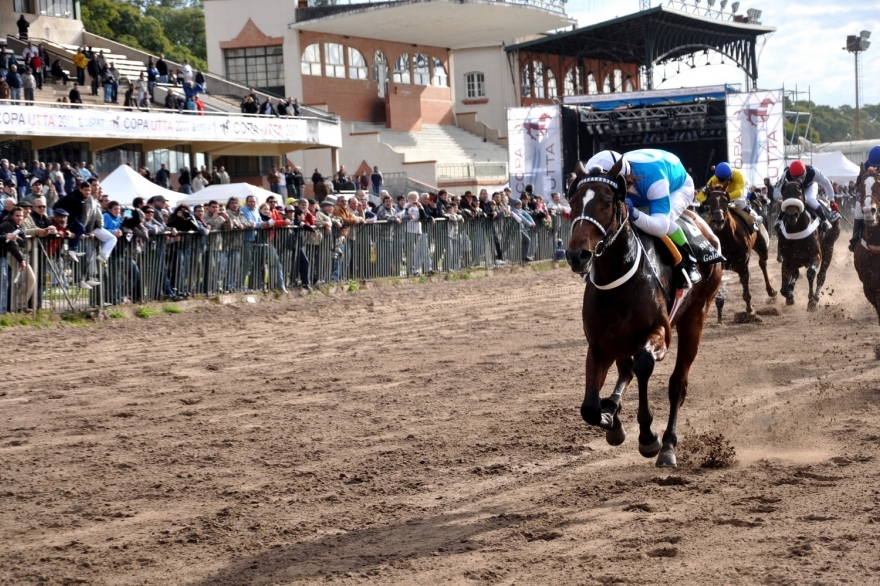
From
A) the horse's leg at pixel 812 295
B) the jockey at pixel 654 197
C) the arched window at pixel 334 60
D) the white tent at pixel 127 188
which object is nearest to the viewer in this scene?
the jockey at pixel 654 197

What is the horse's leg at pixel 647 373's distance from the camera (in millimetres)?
6875

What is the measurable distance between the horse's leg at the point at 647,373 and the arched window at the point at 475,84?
5185 centimetres

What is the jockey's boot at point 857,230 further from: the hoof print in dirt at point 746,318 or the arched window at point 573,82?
the arched window at point 573,82

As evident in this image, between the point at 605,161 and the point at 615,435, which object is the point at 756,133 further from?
the point at 615,435

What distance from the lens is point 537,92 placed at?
2312 inches

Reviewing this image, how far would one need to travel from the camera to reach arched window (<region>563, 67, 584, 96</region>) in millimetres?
61625

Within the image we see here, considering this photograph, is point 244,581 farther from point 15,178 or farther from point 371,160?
point 371,160

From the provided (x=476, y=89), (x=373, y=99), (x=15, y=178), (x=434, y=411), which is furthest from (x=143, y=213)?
(x=476, y=89)

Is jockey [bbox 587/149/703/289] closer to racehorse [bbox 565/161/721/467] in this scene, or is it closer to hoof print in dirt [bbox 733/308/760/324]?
racehorse [bbox 565/161/721/467]

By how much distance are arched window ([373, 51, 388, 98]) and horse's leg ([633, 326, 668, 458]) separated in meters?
44.9

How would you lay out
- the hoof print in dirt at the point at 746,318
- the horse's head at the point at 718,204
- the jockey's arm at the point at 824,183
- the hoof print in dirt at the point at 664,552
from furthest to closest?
the jockey's arm at the point at 824,183 → the hoof print in dirt at the point at 746,318 → the horse's head at the point at 718,204 → the hoof print in dirt at the point at 664,552

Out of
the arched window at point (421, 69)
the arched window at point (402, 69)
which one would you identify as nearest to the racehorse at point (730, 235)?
the arched window at point (402, 69)

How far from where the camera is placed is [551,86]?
197 feet

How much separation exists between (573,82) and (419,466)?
56979 mm
